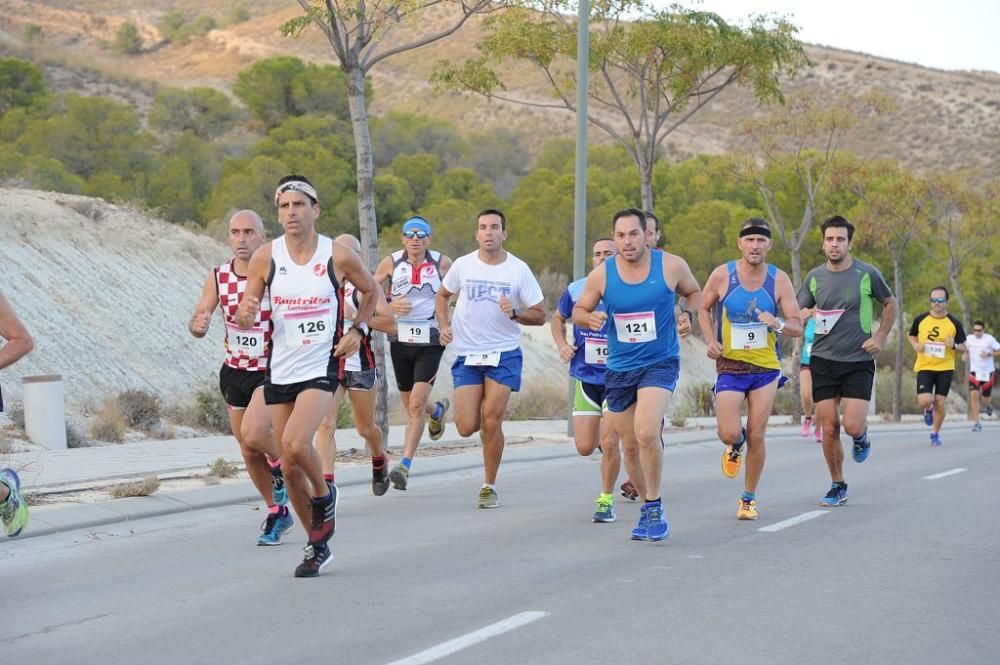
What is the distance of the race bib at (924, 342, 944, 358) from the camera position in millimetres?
21297

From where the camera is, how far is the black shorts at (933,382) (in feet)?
70.9

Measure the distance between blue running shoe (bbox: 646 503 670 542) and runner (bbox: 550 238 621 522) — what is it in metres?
1.13

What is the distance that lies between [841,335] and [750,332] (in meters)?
1.47

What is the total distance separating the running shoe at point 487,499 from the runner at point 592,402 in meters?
1.07

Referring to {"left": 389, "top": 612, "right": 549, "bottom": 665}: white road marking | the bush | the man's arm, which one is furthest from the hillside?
{"left": 389, "top": 612, "right": 549, "bottom": 665}: white road marking

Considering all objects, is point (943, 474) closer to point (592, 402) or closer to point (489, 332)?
point (592, 402)

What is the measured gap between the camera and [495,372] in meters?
11.8

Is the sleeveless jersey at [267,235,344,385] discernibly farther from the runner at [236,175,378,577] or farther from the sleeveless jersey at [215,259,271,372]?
the sleeveless jersey at [215,259,271,372]

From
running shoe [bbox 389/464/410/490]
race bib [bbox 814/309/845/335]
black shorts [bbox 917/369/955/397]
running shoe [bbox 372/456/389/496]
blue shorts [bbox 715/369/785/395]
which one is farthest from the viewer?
black shorts [bbox 917/369/955/397]

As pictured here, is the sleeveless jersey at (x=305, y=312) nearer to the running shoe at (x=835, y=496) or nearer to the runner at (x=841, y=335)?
the runner at (x=841, y=335)

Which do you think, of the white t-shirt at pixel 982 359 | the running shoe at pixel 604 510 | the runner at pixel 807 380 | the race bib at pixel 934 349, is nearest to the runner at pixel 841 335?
the running shoe at pixel 604 510

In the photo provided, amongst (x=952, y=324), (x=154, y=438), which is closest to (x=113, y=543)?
(x=154, y=438)

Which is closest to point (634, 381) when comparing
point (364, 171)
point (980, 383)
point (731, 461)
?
point (731, 461)

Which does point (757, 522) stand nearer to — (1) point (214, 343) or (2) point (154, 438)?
(2) point (154, 438)
